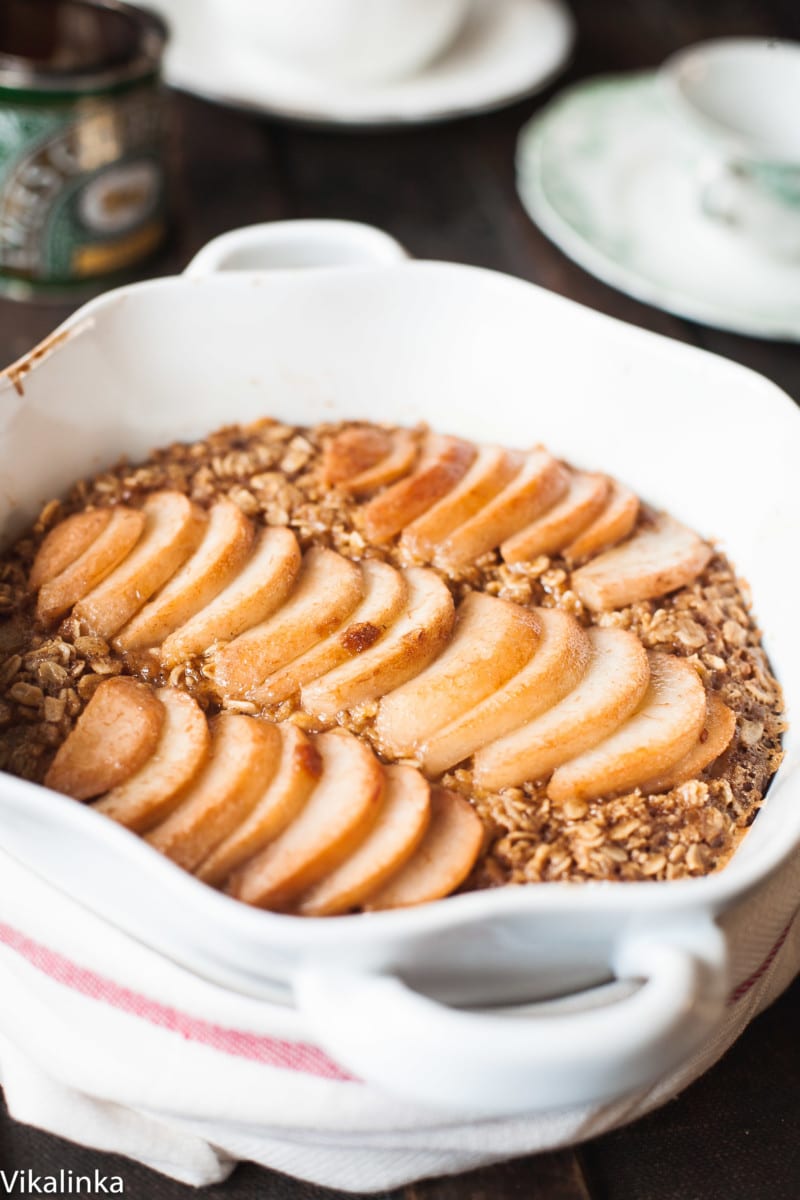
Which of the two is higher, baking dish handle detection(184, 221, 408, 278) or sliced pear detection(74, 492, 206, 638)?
baking dish handle detection(184, 221, 408, 278)

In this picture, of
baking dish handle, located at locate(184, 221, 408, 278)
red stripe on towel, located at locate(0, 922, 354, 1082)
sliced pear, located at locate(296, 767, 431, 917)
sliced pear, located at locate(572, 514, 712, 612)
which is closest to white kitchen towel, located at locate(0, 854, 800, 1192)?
red stripe on towel, located at locate(0, 922, 354, 1082)

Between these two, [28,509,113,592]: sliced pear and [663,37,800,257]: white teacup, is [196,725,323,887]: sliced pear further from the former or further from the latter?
[663,37,800,257]: white teacup

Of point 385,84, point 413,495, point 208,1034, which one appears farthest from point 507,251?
point 208,1034

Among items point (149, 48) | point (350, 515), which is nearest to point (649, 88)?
point (149, 48)

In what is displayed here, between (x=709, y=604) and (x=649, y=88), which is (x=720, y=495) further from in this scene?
(x=649, y=88)

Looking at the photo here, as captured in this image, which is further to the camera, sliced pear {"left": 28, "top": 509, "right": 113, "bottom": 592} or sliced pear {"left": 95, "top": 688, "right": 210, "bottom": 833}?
sliced pear {"left": 28, "top": 509, "right": 113, "bottom": 592}

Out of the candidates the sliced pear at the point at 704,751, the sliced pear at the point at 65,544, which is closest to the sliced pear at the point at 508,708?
the sliced pear at the point at 704,751

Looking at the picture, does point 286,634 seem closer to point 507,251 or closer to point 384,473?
point 384,473
